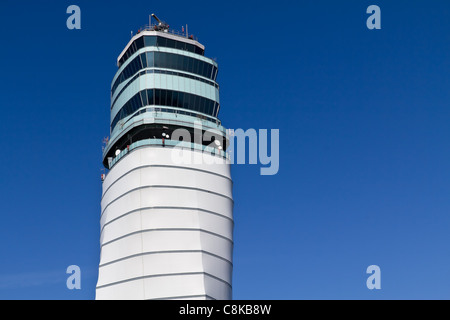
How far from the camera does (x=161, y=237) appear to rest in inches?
3593

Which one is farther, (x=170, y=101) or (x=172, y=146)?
(x=170, y=101)

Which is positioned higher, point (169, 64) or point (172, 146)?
point (169, 64)

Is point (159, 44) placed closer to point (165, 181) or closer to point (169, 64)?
point (169, 64)

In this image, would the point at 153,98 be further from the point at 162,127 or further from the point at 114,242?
the point at 114,242

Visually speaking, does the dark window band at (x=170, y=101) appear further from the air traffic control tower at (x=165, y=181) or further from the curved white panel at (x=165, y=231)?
the curved white panel at (x=165, y=231)

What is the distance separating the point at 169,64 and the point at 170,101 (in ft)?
24.3

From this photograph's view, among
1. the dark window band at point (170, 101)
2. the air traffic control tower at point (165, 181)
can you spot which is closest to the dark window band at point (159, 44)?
the air traffic control tower at point (165, 181)

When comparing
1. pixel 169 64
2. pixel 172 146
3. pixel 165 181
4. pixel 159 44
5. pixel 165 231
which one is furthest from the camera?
pixel 159 44

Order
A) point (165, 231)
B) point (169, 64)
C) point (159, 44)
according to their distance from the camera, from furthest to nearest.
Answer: point (159, 44), point (169, 64), point (165, 231)

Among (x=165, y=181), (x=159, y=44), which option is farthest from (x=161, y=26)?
(x=165, y=181)

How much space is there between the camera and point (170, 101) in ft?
337

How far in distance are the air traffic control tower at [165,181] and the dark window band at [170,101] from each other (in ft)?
0.54

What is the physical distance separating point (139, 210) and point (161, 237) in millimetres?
5465
